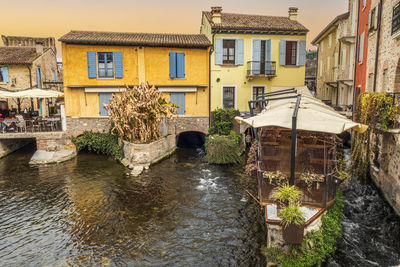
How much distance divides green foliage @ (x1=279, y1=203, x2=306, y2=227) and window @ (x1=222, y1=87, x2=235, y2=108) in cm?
1526

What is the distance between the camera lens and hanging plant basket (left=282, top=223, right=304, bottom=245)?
20.2 ft

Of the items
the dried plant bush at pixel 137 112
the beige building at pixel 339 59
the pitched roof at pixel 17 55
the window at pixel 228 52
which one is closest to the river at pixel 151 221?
the dried plant bush at pixel 137 112

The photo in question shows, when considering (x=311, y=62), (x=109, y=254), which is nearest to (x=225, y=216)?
(x=109, y=254)

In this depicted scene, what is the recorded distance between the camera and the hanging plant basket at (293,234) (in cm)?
617

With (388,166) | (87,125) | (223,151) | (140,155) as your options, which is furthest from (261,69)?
(87,125)

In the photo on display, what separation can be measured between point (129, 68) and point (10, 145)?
30.6 feet

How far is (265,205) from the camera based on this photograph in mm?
7344

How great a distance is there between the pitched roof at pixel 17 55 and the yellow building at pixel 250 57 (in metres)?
15.2

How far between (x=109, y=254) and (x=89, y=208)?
3.40 m

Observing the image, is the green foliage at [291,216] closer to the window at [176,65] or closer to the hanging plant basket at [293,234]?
the hanging plant basket at [293,234]

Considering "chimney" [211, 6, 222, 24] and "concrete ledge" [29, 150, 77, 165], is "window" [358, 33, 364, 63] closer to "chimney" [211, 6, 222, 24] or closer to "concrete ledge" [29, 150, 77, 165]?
"chimney" [211, 6, 222, 24]

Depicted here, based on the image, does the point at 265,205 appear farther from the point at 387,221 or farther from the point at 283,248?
the point at 387,221

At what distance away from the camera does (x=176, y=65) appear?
19734mm

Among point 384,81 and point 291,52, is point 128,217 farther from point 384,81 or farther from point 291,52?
point 291,52
